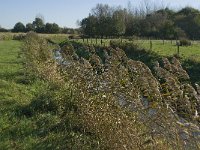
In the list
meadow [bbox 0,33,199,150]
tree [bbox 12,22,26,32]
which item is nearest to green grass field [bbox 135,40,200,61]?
meadow [bbox 0,33,199,150]

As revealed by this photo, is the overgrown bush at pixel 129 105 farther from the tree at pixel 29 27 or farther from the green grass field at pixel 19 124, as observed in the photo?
the tree at pixel 29 27

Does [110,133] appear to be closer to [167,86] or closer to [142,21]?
[167,86]

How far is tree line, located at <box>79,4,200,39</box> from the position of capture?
200 ft

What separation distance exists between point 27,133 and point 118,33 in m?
51.3

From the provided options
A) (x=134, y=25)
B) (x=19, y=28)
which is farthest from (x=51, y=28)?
(x=134, y=25)

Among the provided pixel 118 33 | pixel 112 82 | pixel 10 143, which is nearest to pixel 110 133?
pixel 112 82

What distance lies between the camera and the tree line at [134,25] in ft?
200

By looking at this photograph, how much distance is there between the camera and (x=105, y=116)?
8.24m

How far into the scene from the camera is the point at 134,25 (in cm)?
7056

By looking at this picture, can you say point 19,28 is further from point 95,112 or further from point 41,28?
point 95,112

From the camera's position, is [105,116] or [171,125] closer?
[171,125]

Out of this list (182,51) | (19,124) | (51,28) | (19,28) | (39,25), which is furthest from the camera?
(19,28)

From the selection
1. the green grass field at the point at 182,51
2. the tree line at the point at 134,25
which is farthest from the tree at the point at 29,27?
the green grass field at the point at 182,51

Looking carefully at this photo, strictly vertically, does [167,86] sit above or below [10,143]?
above
